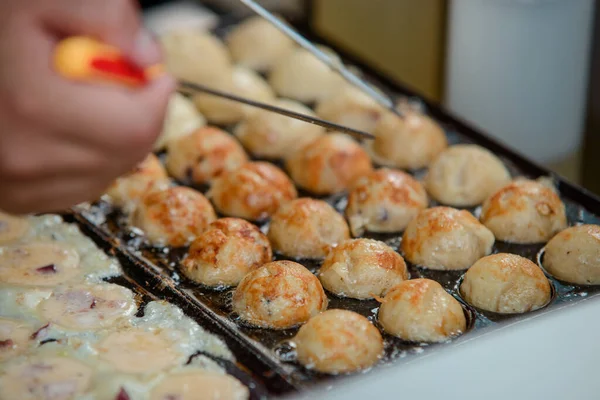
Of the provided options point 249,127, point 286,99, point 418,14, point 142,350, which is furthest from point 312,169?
point 418,14

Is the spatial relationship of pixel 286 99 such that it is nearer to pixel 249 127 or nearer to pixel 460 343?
pixel 249 127

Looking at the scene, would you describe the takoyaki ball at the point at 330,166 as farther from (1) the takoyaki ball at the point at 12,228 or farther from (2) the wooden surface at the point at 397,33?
(2) the wooden surface at the point at 397,33

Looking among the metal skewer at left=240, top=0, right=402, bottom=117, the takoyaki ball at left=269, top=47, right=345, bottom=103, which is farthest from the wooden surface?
the metal skewer at left=240, top=0, right=402, bottom=117

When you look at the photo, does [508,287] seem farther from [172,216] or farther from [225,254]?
[172,216]

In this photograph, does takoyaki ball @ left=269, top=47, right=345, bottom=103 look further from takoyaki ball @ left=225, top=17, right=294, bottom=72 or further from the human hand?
the human hand

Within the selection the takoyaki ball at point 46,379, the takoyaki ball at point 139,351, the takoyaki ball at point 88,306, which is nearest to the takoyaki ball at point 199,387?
the takoyaki ball at point 139,351

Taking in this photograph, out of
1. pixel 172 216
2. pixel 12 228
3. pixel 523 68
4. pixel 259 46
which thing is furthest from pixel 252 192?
pixel 523 68
